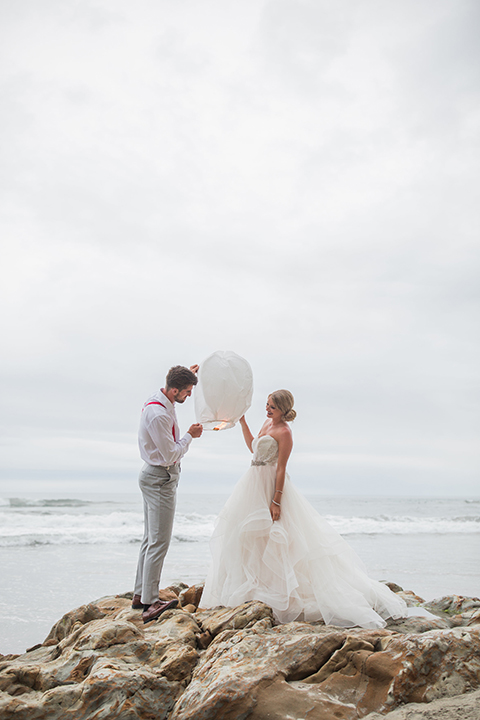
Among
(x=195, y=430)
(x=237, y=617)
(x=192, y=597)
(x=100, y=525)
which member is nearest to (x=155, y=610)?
Answer: (x=192, y=597)

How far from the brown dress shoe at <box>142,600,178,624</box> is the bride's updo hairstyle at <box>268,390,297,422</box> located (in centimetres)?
226

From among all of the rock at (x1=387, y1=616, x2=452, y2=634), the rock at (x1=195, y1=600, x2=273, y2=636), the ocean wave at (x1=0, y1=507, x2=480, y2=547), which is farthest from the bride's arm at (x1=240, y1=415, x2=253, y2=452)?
the ocean wave at (x1=0, y1=507, x2=480, y2=547)

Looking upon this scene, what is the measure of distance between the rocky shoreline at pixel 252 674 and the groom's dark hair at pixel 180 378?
7.13 feet

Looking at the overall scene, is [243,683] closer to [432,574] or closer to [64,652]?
[64,652]

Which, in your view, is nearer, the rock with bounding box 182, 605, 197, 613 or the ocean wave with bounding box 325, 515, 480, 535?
the rock with bounding box 182, 605, 197, 613

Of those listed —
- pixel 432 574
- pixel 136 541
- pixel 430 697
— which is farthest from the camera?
pixel 136 541

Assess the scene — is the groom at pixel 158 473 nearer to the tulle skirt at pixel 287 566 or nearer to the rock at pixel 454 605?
the tulle skirt at pixel 287 566

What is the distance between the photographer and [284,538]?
15.4ft

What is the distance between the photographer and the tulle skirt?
4344 millimetres

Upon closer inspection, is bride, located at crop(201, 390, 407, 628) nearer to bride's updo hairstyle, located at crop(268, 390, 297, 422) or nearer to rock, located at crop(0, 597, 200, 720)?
bride's updo hairstyle, located at crop(268, 390, 297, 422)

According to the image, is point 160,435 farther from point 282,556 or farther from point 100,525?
point 100,525

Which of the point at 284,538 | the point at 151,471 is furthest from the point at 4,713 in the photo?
the point at 284,538

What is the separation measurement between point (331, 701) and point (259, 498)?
218 centimetres

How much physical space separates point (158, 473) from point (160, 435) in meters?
0.43
